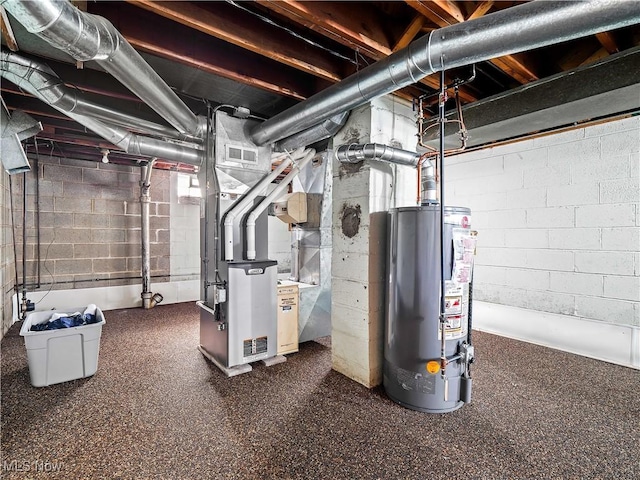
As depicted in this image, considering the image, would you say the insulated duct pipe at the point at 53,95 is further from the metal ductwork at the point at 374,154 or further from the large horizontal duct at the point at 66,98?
the metal ductwork at the point at 374,154

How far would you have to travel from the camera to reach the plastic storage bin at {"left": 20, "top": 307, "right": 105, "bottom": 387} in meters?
2.29

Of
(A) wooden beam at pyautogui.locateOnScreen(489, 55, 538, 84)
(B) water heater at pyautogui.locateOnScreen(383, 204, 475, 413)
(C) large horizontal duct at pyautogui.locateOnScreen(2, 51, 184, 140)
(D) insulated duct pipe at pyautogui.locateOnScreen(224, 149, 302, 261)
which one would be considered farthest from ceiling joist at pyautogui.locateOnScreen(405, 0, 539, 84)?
(C) large horizontal duct at pyautogui.locateOnScreen(2, 51, 184, 140)

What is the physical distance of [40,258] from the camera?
4238mm

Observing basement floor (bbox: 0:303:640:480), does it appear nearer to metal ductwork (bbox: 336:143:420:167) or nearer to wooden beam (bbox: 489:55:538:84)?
metal ductwork (bbox: 336:143:420:167)

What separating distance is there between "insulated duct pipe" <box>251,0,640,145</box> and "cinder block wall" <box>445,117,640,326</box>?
7.73 feet

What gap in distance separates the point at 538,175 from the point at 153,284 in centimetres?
553

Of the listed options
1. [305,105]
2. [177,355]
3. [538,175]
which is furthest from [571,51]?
[177,355]

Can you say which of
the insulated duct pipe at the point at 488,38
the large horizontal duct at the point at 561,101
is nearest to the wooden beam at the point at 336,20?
the insulated duct pipe at the point at 488,38

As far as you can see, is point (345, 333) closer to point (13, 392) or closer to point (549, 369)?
point (549, 369)

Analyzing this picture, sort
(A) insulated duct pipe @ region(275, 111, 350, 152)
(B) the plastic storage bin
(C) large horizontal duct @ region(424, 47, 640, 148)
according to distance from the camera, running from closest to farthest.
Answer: (C) large horizontal duct @ region(424, 47, 640, 148), (B) the plastic storage bin, (A) insulated duct pipe @ region(275, 111, 350, 152)

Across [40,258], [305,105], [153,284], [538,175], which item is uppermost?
[305,105]

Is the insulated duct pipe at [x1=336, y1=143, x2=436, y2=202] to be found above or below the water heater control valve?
above

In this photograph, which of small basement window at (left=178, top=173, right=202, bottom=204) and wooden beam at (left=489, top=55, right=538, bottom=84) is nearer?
wooden beam at (left=489, top=55, right=538, bottom=84)

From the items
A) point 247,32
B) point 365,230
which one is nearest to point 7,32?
point 247,32
